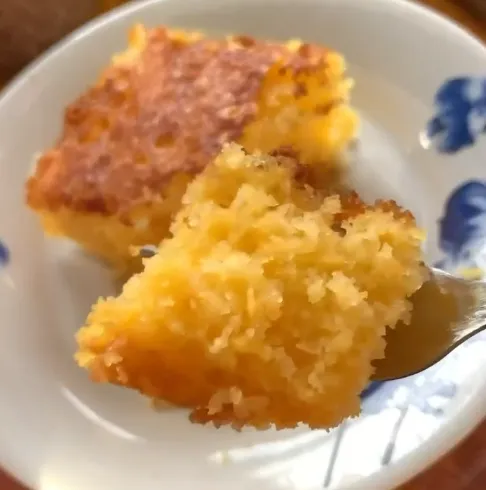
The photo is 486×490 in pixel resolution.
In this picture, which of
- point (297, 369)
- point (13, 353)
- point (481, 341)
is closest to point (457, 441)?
point (481, 341)

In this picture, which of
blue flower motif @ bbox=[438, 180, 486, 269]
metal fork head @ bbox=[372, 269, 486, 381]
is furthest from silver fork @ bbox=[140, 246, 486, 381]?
blue flower motif @ bbox=[438, 180, 486, 269]

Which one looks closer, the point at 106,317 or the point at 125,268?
the point at 106,317

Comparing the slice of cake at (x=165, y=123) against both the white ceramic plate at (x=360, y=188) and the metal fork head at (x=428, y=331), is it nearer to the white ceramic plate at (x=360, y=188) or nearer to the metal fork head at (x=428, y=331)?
the white ceramic plate at (x=360, y=188)

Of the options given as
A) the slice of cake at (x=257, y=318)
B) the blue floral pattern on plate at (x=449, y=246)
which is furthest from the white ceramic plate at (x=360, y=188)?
the slice of cake at (x=257, y=318)

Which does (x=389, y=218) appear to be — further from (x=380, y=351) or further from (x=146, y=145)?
(x=146, y=145)

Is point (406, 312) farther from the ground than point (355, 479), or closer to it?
farther from the ground

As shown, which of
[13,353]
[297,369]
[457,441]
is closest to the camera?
[297,369]

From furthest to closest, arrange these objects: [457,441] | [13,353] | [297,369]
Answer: [13,353]
[457,441]
[297,369]
